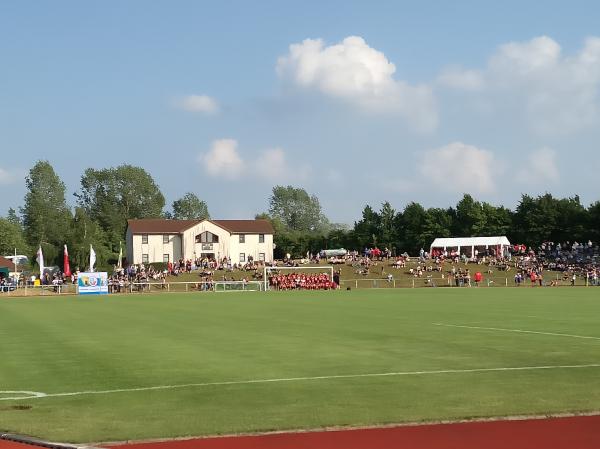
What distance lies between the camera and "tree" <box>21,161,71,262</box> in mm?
128750

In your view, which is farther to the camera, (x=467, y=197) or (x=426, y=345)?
(x=467, y=197)

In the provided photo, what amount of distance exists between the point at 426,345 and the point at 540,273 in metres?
64.8

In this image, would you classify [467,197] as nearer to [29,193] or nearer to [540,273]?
[540,273]

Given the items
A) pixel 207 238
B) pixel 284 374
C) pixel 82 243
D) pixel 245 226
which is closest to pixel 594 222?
pixel 245 226

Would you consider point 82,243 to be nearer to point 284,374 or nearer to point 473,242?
point 473,242

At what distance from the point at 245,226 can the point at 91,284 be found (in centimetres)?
4871

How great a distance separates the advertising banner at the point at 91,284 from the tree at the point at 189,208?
104m

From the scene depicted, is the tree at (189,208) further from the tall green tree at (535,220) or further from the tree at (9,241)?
the tall green tree at (535,220)

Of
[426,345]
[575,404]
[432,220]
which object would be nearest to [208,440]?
[575,404]

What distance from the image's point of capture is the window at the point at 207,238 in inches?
4233

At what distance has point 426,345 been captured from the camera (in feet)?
60.2

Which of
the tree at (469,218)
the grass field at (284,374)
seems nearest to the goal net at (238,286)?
the grass field at (284,374)

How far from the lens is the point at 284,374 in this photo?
13836 mm

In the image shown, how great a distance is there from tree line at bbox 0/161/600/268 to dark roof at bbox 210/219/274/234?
17317 millimetres
